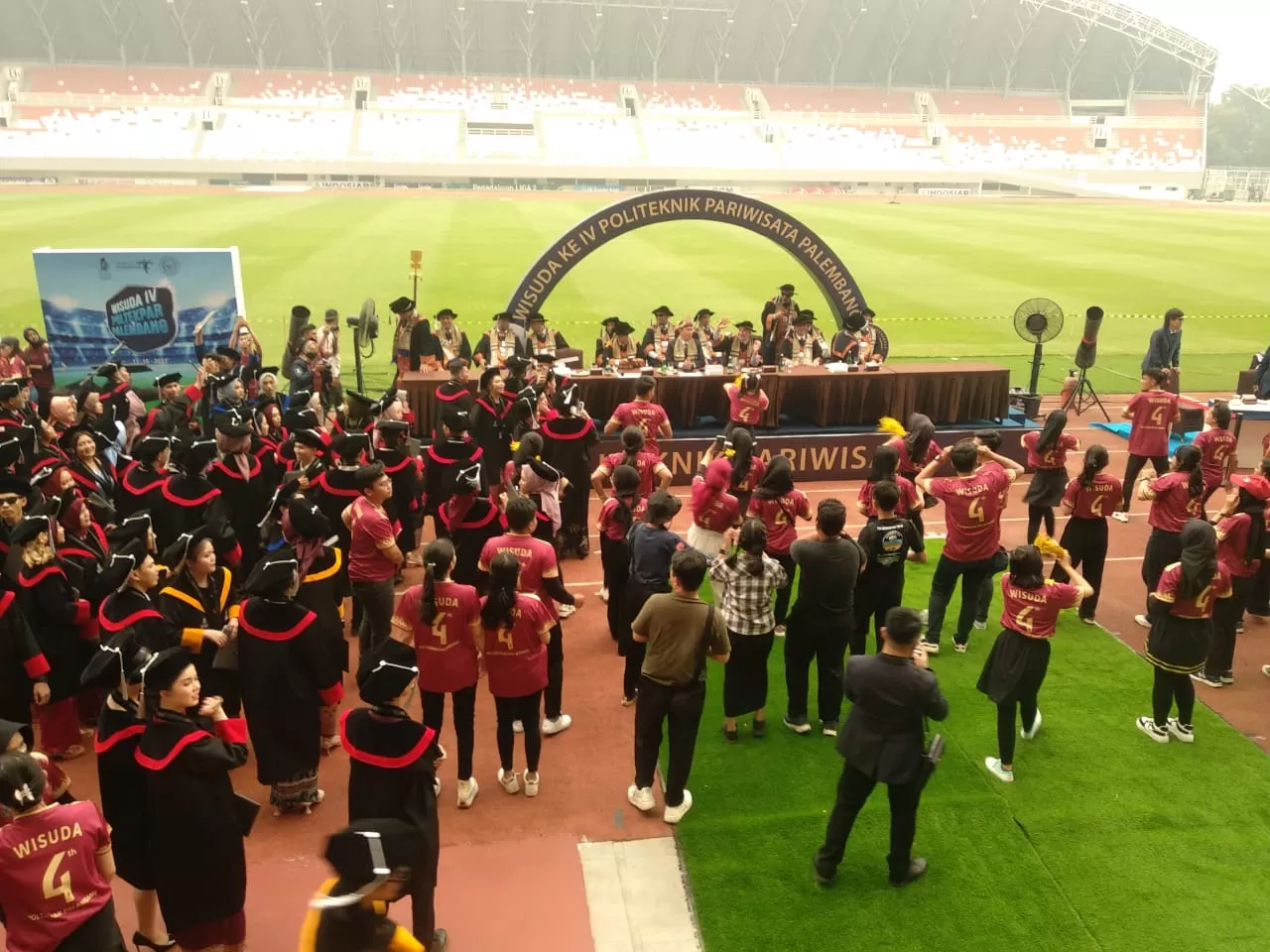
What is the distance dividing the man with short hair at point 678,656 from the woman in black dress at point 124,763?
8.73 feet

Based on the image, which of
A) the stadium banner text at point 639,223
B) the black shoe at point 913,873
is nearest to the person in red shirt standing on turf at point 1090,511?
the black shoe at point 913,873

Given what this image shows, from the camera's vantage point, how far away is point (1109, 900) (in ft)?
18.0

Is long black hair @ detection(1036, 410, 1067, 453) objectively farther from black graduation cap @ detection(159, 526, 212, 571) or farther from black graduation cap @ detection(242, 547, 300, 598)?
black graduation cap @ detection(159, 526, 212, 571)

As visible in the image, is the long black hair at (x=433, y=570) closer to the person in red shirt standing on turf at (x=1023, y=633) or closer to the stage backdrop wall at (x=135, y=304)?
the person in red shirt standing on turf at (x=1023, y=633)

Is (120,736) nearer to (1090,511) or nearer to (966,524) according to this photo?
(966,524)

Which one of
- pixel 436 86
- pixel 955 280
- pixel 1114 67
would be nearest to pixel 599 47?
pixel 436 86

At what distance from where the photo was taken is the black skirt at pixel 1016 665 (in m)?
6.19

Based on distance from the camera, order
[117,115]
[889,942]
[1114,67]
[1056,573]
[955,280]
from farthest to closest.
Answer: [1114,67] → [117,115] → [955,280] → [1056,573] → [889,942]

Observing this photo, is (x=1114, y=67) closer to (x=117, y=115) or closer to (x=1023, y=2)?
(x=1023, y=2)

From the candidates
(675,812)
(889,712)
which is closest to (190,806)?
(675,812)

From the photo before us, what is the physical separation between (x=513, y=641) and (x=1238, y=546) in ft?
18.7

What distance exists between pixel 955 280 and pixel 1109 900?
26.9 metres

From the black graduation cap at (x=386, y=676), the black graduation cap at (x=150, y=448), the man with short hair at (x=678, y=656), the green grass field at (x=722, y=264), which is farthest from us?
the green grass field at (x=722, y=264)

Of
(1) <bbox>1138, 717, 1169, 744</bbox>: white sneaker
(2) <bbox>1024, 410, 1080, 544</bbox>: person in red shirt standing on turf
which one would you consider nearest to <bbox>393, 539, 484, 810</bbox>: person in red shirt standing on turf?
(1) <bbox>1138, 717, 1169, 744</bbox>: white sneaker
